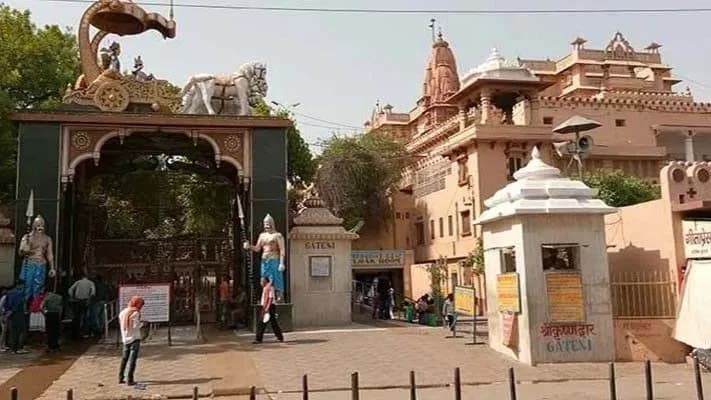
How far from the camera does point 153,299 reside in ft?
48.7

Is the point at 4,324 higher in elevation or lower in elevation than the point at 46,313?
lower

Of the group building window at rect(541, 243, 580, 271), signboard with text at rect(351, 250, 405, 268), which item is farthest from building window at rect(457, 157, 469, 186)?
building window at rect(541, 243, 580, 271)

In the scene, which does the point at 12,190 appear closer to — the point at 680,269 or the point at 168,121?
the point at 168,121

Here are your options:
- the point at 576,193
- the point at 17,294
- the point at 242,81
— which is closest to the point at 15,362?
the point at 17,294

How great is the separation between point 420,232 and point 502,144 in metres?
9.02

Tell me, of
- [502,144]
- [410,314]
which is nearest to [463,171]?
[502,144]

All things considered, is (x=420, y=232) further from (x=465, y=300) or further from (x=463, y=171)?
(x=465, y=300)

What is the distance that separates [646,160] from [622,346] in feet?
89.1

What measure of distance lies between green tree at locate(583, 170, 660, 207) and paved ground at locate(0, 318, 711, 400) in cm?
1775

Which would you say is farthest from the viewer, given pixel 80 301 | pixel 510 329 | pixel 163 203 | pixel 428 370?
pixel 163 203

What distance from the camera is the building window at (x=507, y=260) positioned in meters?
13.9

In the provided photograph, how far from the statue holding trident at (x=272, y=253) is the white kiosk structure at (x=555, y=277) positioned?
5885 mm

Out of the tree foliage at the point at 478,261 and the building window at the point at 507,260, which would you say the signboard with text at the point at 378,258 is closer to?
the tree foliage at the point at 478,261

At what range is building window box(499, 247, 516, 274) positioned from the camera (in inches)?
546
